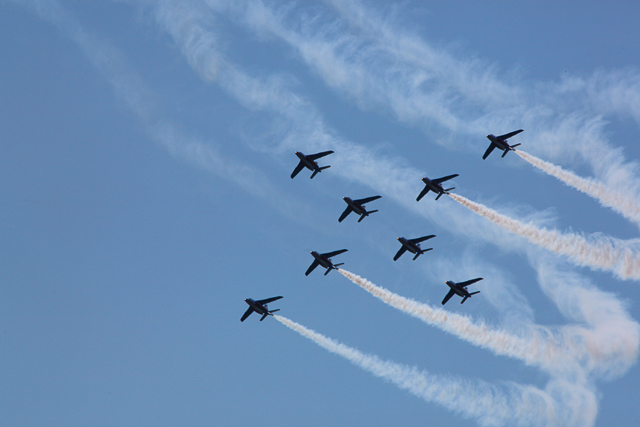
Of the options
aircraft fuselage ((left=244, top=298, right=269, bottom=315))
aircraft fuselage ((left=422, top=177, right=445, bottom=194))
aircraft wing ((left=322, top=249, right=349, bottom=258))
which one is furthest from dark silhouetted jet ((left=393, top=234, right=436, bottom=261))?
aircraft fuselage ((left=244, top=298, right=269, bottom=315))

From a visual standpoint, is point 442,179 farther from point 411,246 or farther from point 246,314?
point 246,314

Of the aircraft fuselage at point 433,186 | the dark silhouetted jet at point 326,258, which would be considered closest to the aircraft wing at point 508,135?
the aircraft fuselage at point 433,186

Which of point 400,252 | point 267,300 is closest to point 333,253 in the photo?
point 400,252

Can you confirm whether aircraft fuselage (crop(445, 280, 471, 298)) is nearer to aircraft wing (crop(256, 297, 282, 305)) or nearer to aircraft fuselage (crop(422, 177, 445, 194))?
aircraft fuselage (crop(422, 177, 445, 194))

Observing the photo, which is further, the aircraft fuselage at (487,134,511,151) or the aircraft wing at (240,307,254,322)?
the aircraft wing at (240,307,254,322)

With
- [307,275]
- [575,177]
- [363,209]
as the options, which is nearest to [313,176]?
[363,209]

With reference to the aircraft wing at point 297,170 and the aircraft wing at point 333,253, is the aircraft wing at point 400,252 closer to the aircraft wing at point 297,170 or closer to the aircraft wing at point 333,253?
the aircraft wing at point 333,253

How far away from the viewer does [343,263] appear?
259 ft

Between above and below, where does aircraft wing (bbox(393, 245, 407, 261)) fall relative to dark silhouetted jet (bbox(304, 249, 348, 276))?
above

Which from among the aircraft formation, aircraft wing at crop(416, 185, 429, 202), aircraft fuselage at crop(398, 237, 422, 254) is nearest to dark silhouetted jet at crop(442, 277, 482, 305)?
the aircraft formation

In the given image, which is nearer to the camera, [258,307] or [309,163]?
[309,163]

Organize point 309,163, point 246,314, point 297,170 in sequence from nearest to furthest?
point 309,163 → point 297,170 → point 246,314

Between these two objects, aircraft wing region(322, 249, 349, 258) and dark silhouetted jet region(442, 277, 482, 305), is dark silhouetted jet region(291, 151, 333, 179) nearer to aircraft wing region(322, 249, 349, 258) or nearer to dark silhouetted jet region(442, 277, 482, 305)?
aircraft wing region(322, 249, 349, 258)

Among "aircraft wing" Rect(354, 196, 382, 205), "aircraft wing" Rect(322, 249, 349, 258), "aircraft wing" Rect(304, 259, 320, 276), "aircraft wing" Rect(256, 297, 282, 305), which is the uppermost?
"aircraft wing" Rect(354, 196, 382, 205)
